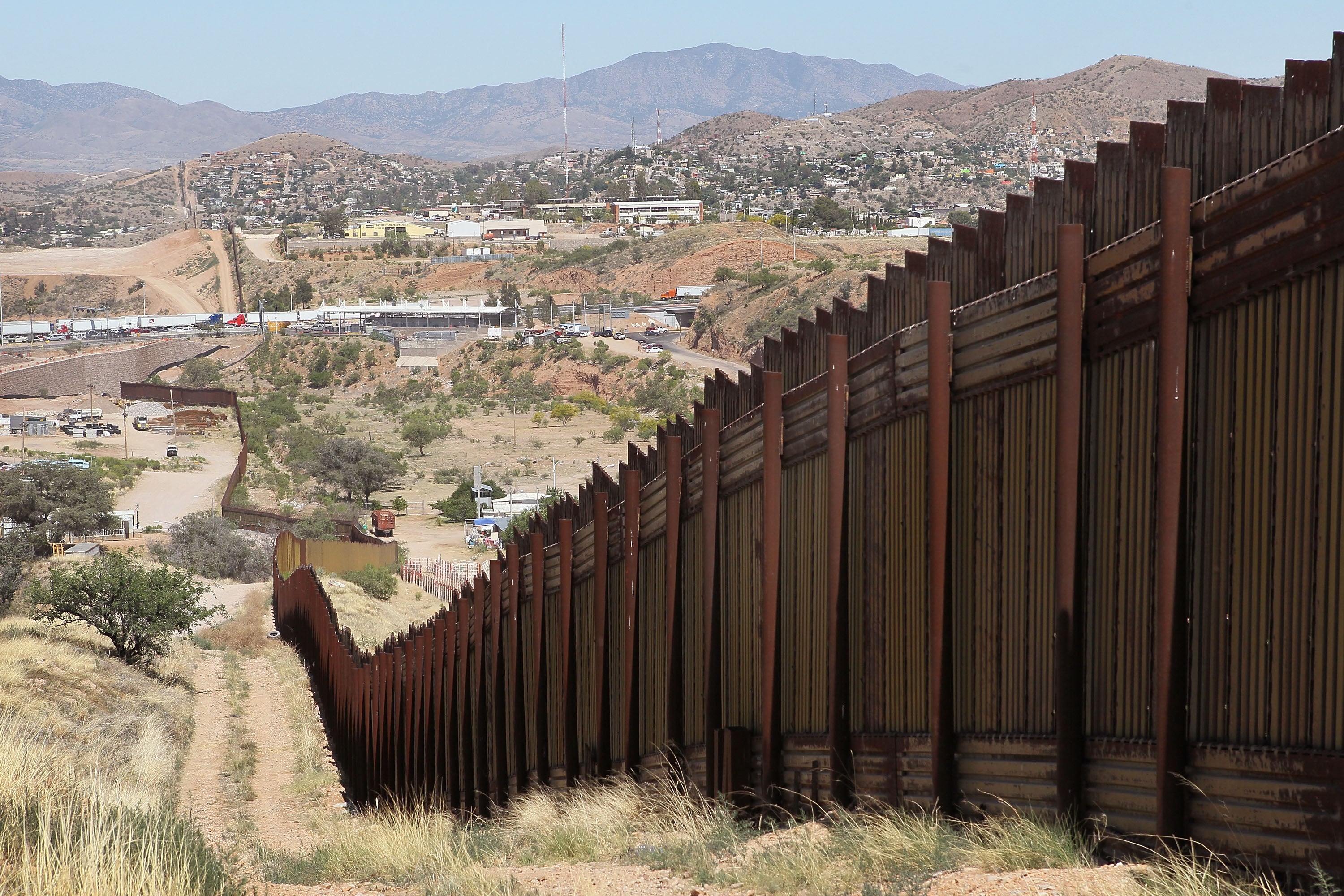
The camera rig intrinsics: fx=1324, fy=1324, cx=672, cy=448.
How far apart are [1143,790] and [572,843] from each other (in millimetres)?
3213

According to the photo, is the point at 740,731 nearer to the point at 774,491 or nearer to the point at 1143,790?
the point at 774,491

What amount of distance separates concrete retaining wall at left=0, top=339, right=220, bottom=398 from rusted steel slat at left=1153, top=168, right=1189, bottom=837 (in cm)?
9698

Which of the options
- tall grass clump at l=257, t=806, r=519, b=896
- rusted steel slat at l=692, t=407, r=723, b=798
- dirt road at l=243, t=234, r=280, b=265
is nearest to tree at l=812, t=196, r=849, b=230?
dirt road at l=243, t=234, r=280, b=265

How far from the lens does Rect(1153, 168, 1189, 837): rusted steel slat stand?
13.6 ft

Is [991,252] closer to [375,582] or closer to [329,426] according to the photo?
[375,582]

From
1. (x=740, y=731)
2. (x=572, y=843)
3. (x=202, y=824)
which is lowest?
(x=202, y=824)

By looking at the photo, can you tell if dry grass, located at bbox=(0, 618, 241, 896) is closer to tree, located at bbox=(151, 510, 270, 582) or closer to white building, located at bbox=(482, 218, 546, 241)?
tree, located at bbox=(151, 510, 270, 582)

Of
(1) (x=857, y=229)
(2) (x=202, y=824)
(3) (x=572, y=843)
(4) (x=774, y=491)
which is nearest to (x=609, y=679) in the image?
(3) (x=572, y=843)

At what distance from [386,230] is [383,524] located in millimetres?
122039

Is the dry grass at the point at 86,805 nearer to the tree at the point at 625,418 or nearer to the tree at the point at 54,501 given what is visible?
the tree at the point at 54,501

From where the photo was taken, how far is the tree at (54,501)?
4231cm

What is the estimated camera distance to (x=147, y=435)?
7319 centimetres

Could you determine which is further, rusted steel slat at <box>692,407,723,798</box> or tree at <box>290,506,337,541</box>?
tree at <box>290,506,337,541</box>

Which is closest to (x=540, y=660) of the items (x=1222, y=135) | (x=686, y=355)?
(x=1222, y=135)
